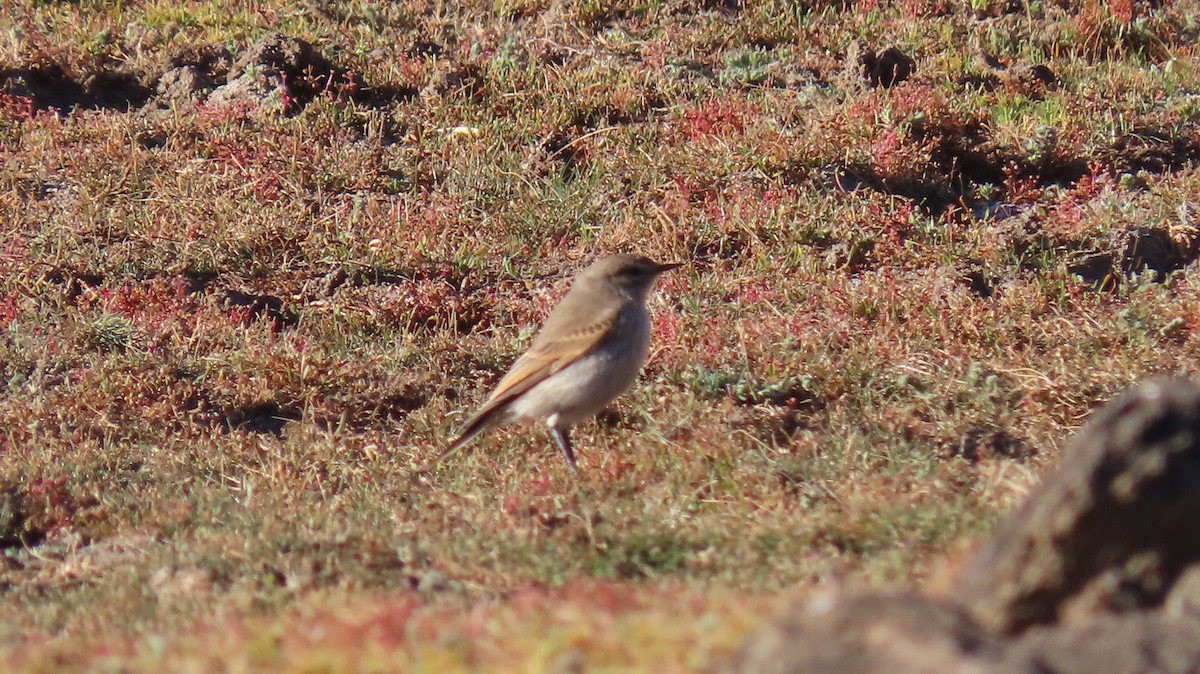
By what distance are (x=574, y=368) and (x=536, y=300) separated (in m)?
2.29

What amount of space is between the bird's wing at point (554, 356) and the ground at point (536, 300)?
41 centimetres

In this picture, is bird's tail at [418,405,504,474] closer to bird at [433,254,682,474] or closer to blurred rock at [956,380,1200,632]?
bird at [433,254,682,474]

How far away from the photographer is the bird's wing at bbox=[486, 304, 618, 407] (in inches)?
346

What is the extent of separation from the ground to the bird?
25 cm

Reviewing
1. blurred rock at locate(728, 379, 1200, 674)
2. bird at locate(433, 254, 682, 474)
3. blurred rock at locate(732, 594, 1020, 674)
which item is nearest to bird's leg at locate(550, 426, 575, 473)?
bird at locate(433, 254, 682, 474)

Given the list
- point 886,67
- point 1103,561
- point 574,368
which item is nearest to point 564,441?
point 574,368

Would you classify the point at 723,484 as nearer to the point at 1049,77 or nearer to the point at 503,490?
the point at 503,490

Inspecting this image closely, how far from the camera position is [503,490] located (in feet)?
26.4

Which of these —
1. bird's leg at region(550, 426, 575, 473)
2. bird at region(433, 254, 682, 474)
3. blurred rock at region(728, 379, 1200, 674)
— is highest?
blurred rock at region(728, 379, 1200, 674)

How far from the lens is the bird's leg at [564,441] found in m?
8.46

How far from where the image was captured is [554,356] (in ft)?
29.3

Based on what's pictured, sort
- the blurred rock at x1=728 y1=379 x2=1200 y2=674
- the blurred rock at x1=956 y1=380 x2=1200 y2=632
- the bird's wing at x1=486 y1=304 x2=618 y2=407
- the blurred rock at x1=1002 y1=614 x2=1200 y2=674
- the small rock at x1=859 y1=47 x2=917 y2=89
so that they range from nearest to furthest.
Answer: the blurred rock at x1=1002 y1=614 x2=1200 y2=674 < the blurred rock at x1=728 y1=379 x2=1200 y2=674 < the blurred rock at x1=956 y1=380 x2=1200 y2=632 < the bird's wing at x1=486 y1=304 x2=618 y2=407 < the small rock at x1=859 y1=47 x2=917 y2=89

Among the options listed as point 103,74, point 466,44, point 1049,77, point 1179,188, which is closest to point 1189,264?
point 1179,188

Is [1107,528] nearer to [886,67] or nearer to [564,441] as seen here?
[564,441]
